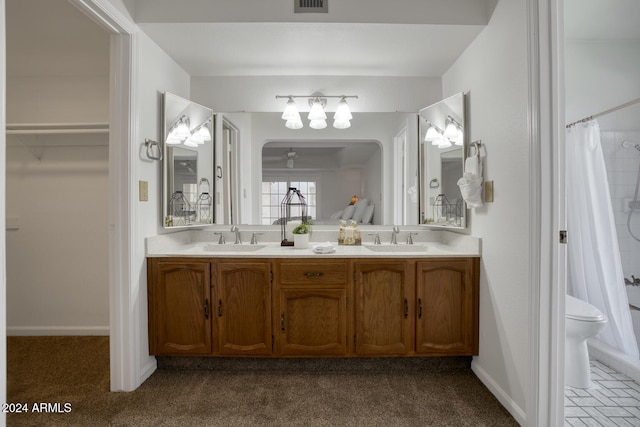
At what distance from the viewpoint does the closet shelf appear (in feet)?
8.38

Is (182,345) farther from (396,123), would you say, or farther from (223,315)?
(396,123)

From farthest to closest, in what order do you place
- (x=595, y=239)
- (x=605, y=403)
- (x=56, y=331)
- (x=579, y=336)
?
1. (x=56, y=331)
2. (x=595, y=239)
3. (x=579, y=336)
4. (x=605, y=403)

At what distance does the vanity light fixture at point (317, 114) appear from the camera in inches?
104

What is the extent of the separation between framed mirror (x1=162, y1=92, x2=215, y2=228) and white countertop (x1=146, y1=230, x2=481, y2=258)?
16cm

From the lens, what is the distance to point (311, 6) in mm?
1979

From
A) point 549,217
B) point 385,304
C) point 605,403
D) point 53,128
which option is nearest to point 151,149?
point 53,128

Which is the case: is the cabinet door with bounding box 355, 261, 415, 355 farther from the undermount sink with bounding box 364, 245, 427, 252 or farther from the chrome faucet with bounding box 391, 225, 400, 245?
the chrome faucet with bounding box 391, 225, 400, 245

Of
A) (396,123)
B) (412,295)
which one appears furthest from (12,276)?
(396,123)

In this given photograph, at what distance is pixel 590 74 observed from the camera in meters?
2.59

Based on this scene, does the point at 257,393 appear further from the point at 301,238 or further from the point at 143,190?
the point at 143,190

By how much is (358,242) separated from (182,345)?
1414 mm

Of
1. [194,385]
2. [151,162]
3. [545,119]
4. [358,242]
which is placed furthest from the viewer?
[358,242]

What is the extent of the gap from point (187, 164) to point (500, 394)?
2547mm

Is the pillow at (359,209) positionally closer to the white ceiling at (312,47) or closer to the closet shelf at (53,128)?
the white ceiling at (312,47)
